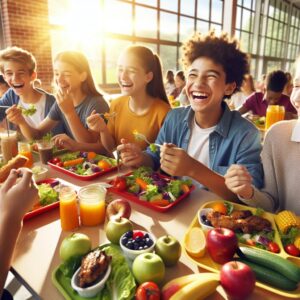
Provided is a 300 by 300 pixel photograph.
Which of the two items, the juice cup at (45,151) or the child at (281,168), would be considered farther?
the juice cup at (45,151)

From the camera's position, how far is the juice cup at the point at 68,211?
1.13 meters

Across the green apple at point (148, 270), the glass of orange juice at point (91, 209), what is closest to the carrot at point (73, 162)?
the glass of orange juice at point (91, 209)

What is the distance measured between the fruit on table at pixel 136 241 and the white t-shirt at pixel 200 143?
2.93 feet

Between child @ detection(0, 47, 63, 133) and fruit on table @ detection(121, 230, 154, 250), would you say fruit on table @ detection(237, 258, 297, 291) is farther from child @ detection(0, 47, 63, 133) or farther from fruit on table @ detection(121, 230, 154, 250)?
child @ detection(0, 47, 63, 133)

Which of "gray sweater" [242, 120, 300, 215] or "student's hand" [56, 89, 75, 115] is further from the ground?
"student's hand" [56, 89, 75, 115]

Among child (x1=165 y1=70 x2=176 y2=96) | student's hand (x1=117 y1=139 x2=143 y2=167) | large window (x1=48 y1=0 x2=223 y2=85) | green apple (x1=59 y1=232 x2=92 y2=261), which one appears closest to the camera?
green apple (x1=59 y1=232 x2=92 y2=261)

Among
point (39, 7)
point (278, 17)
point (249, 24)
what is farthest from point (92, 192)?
point (278, 17)

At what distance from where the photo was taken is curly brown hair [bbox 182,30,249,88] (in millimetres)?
1607

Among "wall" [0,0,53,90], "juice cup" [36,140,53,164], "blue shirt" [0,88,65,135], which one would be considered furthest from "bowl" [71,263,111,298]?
"wall" [0,0,53,90]

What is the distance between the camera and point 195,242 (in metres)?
0.98

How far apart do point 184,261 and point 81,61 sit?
2000mm

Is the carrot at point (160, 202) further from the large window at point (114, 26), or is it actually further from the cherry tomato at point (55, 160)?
the large window at point (114, 26)

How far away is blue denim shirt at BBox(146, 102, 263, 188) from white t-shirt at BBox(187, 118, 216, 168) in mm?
29

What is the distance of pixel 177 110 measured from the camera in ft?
6.32
